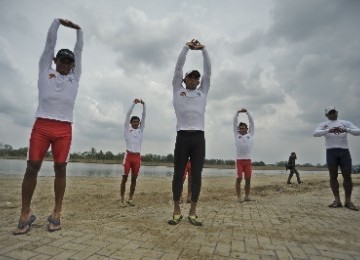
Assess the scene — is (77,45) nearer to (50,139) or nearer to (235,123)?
(50,139)

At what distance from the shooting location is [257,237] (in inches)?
144

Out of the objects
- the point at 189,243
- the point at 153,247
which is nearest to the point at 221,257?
the point at 189,243

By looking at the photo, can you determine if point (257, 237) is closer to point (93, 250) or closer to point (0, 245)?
point (93, 250)

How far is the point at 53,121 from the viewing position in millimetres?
3781

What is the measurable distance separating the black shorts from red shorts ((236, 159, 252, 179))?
6.55 ft

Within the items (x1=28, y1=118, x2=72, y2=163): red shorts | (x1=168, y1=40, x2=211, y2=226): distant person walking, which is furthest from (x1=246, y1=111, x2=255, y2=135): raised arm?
(x1=28, y1=118, x2=72, y2=163): red shorts

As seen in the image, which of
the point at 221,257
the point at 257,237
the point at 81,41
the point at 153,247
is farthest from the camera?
the point at 81,41

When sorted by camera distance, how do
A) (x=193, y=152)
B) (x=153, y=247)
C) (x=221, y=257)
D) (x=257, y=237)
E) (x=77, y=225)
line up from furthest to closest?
(x=193, y=152)
(x=77, y=225)
(x=257, y=237)
(x=153, y=247)
(x=221, y=257)

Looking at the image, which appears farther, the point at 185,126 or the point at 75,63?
the point at 185,126

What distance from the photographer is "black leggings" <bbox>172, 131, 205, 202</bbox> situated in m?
4.49

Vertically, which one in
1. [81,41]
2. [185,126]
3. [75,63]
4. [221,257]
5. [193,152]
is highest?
[81,41]

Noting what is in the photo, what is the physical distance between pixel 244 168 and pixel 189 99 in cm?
422

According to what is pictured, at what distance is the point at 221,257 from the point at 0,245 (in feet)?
7.32

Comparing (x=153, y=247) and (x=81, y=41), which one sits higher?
(x=81, y=41)
